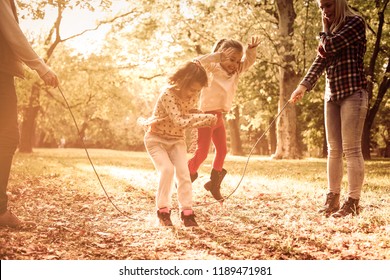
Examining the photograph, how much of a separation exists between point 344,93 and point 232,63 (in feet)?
4.63

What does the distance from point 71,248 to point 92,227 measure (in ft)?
2.56

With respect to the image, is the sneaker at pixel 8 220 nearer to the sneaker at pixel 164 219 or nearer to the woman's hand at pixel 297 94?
the sneaker at pixel 164 219

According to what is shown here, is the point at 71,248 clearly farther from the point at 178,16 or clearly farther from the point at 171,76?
the point at 178,16

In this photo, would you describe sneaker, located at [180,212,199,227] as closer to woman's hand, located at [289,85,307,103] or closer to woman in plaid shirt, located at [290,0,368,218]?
woman in plaid shirt, located at [290,0,368,218]

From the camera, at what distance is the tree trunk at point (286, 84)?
14.9 m

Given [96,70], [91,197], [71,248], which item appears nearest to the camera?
[71,248]

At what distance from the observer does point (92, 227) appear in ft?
13.8

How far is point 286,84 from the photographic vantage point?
15.9 m

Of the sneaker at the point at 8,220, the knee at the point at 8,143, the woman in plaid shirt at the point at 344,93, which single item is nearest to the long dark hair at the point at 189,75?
the woman in plaid shirt at the point at 344,93

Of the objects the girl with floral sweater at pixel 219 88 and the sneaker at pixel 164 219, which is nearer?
the sneaker at pixel 164 219

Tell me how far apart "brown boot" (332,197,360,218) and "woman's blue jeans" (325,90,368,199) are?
52mm

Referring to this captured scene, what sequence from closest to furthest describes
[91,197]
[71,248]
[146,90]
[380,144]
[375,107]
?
[71,248], [91,197], [375,107], [146,90], [380,144]

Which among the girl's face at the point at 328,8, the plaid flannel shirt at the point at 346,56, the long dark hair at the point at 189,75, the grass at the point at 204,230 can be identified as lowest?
the grass at the point at 204,230
